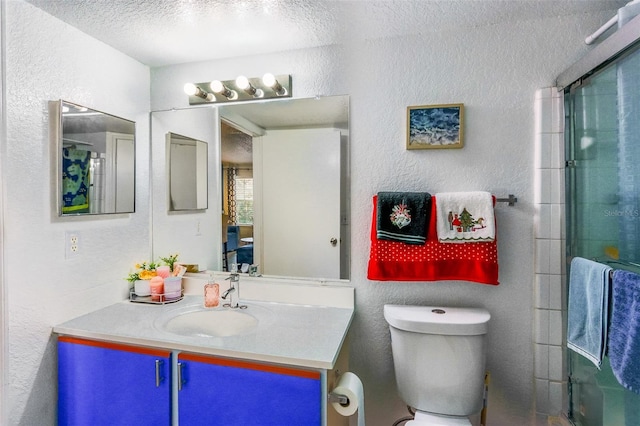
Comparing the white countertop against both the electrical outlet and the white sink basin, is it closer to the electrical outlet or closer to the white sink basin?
the white sink basin

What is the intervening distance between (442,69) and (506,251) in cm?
89

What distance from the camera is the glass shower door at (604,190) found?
105 cm

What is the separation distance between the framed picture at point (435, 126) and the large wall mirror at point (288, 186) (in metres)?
Result: 0.31

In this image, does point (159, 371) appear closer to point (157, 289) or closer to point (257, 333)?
point (257, 333)

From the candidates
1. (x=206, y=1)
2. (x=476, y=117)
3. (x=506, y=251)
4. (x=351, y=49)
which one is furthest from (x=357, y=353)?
(x=206, y=1)

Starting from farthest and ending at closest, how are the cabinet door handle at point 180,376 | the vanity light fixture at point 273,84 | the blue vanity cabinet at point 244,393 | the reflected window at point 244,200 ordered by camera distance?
1. the reflected window at point 244,200
2. the vanity light fixture at point 273,84
3. the cabinet door handle at point 180,376
4. the blue vanity cabinet at point 244,393

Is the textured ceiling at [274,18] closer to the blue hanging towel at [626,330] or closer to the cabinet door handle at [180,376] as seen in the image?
the blue hanging towel at [626,330]

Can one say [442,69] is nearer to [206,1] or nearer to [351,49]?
[351,49]

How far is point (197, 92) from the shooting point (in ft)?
5.48

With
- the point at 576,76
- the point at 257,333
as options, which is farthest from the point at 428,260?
the point at 576,76

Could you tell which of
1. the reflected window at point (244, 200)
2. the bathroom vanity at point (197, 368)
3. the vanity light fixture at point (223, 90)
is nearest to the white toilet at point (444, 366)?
the bathroom vanity at point (197, 368)

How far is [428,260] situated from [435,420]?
64 centimetres

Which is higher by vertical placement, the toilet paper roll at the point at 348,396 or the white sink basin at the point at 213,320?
the white sink basin at the point at 213,320

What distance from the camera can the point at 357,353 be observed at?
60.9 inches
